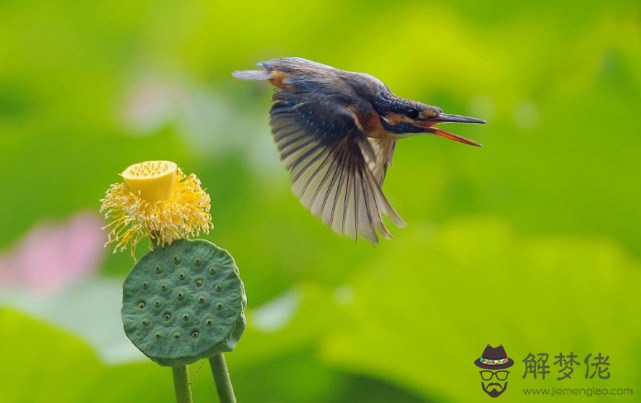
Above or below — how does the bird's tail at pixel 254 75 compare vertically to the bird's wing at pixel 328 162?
above

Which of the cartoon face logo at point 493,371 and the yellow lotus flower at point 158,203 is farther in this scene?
the cartoon face logo at point 493,371

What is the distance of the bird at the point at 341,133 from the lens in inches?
20.4

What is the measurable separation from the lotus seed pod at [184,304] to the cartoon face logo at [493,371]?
58 centimetres

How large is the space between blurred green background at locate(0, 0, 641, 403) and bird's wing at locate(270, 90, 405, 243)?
0.50m

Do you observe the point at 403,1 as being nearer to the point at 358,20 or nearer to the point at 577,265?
the point at 358,20

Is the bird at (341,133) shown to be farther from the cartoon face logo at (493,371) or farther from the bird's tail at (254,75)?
the cartoon face logo at (493,371)

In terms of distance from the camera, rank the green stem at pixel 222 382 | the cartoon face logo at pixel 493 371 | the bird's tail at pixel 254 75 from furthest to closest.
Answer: the cartoon face logo at pixel 493 371 < the bird's tail at pixel 254 75 < the green stem at pixel 222 382

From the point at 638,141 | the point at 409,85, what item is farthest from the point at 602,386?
the point at 409,85

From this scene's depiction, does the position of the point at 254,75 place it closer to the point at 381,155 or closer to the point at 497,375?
the point at 381,155

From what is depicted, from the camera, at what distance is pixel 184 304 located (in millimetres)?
506

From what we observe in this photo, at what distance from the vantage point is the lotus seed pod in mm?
489

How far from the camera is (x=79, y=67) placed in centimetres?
192

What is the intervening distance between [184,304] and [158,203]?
0.06 metres

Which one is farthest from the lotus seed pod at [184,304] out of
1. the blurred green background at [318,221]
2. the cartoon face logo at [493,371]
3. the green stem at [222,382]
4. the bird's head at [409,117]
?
the cartoon face logo at [493,371]
